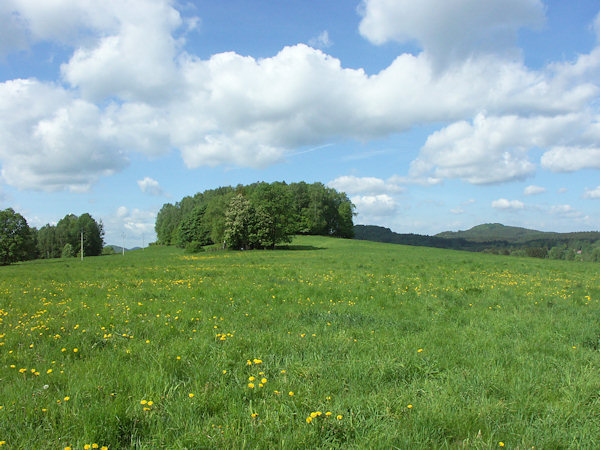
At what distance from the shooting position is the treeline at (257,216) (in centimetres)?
6319

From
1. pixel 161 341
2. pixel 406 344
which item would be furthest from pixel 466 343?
pixel 161 341

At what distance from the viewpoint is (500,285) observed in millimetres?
14258

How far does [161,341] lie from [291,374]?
3047 mm

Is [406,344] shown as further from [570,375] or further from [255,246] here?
[255,246]

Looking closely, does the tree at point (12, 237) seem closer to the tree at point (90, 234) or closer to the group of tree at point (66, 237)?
the group of tree at point (66, 237)

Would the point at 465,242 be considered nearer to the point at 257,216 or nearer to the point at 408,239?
the point at 408,239

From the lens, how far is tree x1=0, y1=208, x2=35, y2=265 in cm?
5453

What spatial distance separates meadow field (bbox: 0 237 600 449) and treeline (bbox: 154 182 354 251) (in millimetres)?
53471

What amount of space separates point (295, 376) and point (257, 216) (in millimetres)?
59453

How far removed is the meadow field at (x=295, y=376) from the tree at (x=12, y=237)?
5899 centimetres

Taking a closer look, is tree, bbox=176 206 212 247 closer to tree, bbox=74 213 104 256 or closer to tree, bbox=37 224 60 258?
tree, bbox=74 213 104 256

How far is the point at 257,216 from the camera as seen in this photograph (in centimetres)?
6369

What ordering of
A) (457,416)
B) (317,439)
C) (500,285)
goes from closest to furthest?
(317,439) → (457,416) → (500,285)

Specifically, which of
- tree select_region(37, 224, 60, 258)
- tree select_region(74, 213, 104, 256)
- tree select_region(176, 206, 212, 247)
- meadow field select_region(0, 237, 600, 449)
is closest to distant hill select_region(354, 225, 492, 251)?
tree select_region(176, 206, 212, 247)
